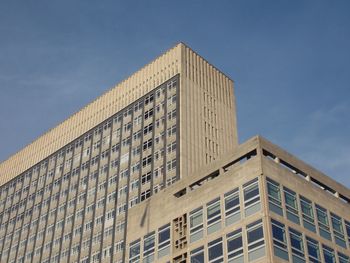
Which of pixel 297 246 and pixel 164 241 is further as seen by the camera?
pixel 164 241

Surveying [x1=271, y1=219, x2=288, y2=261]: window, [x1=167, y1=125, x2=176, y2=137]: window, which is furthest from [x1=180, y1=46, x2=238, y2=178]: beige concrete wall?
[x1=271, y1=219, x2=288, y2=261]: window

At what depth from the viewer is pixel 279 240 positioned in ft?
165

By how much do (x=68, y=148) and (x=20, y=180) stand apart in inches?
592

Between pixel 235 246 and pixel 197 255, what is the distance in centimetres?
474

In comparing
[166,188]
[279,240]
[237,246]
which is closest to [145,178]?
[166,188]

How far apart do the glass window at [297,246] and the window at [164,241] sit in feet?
40.9

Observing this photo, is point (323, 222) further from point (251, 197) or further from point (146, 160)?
point (146, 160)

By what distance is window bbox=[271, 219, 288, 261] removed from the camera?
4956 centimetres

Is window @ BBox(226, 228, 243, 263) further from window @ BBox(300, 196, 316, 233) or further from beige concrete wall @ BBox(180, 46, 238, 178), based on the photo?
beige concrete wall @ BBox(180, 46, 238, 178)

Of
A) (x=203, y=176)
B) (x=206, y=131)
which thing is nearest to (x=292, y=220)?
(x=203, y=176)

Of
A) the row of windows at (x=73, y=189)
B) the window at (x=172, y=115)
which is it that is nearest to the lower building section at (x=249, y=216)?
the row of windows at (x=73, y=189)

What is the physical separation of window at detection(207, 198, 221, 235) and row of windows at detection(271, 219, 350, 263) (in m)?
5.84

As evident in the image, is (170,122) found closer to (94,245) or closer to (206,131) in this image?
(206,131)

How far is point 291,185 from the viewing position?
2188 inches
